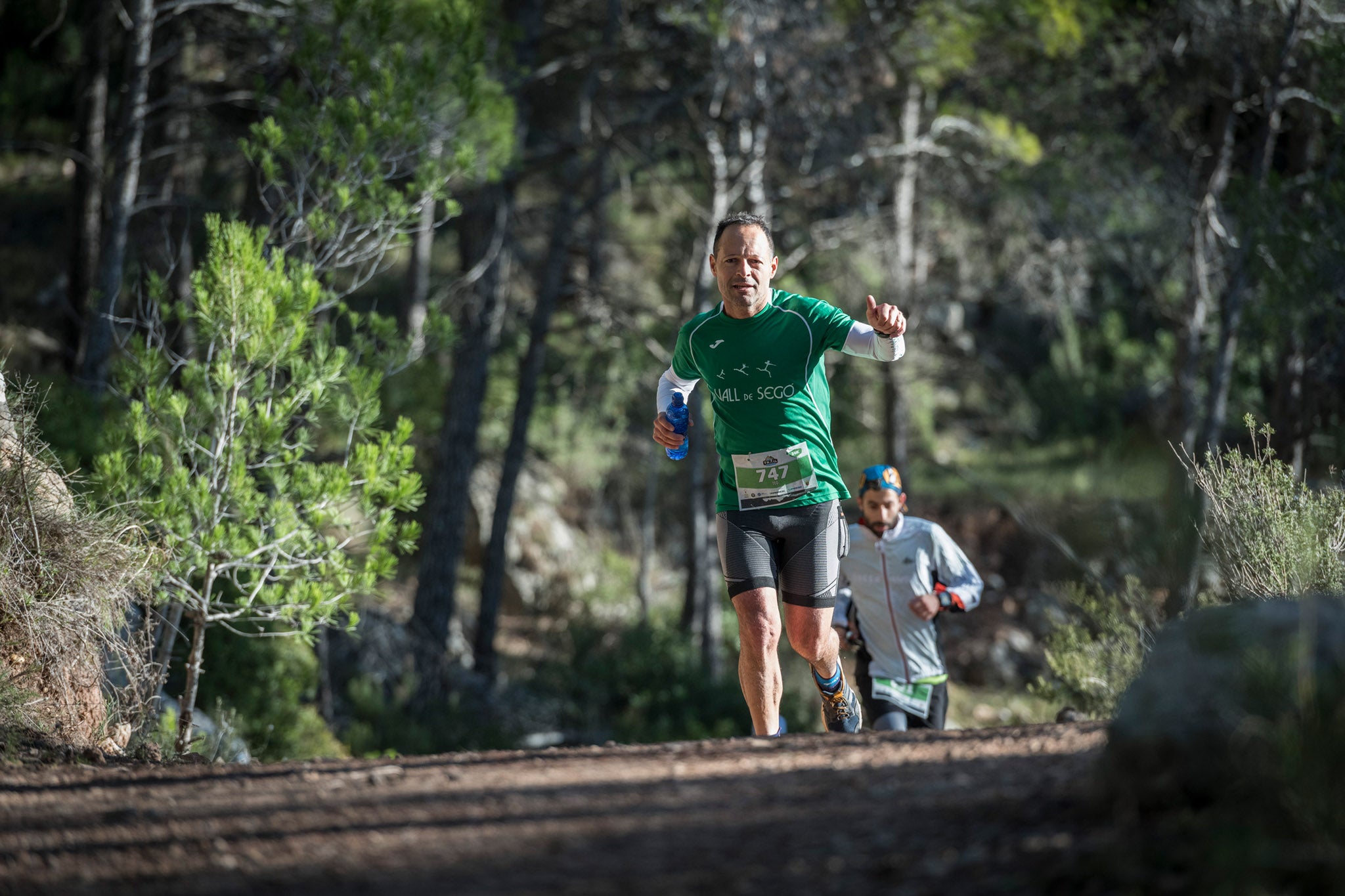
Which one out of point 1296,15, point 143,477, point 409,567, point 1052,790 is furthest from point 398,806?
point 409,567

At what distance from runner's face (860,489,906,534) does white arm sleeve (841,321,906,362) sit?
161 cm

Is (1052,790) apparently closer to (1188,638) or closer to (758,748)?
(1188,638)

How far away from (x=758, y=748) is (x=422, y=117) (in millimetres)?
4893

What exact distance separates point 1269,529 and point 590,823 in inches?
141

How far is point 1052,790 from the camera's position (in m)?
2.84

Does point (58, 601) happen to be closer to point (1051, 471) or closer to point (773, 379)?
point (773, 379)

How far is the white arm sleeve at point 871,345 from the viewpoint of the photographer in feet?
14.8

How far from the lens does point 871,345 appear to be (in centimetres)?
462

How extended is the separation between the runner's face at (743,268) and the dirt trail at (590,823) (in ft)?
6.25

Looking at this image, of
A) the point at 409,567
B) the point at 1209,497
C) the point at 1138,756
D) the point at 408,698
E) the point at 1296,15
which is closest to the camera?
the point at 1138,756

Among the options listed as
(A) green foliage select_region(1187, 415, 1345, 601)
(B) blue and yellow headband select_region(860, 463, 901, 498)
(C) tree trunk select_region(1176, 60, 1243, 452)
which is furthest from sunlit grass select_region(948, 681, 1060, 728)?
(A) green foliage select_region(1187, 415, 1345, 601)

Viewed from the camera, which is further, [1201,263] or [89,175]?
[1201,263]

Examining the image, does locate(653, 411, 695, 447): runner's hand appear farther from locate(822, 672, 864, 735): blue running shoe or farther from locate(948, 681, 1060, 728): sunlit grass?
locate(948, 681, 1060, 728): sunlit grass

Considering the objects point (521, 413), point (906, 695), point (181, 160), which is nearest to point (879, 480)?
point (906, 695)
